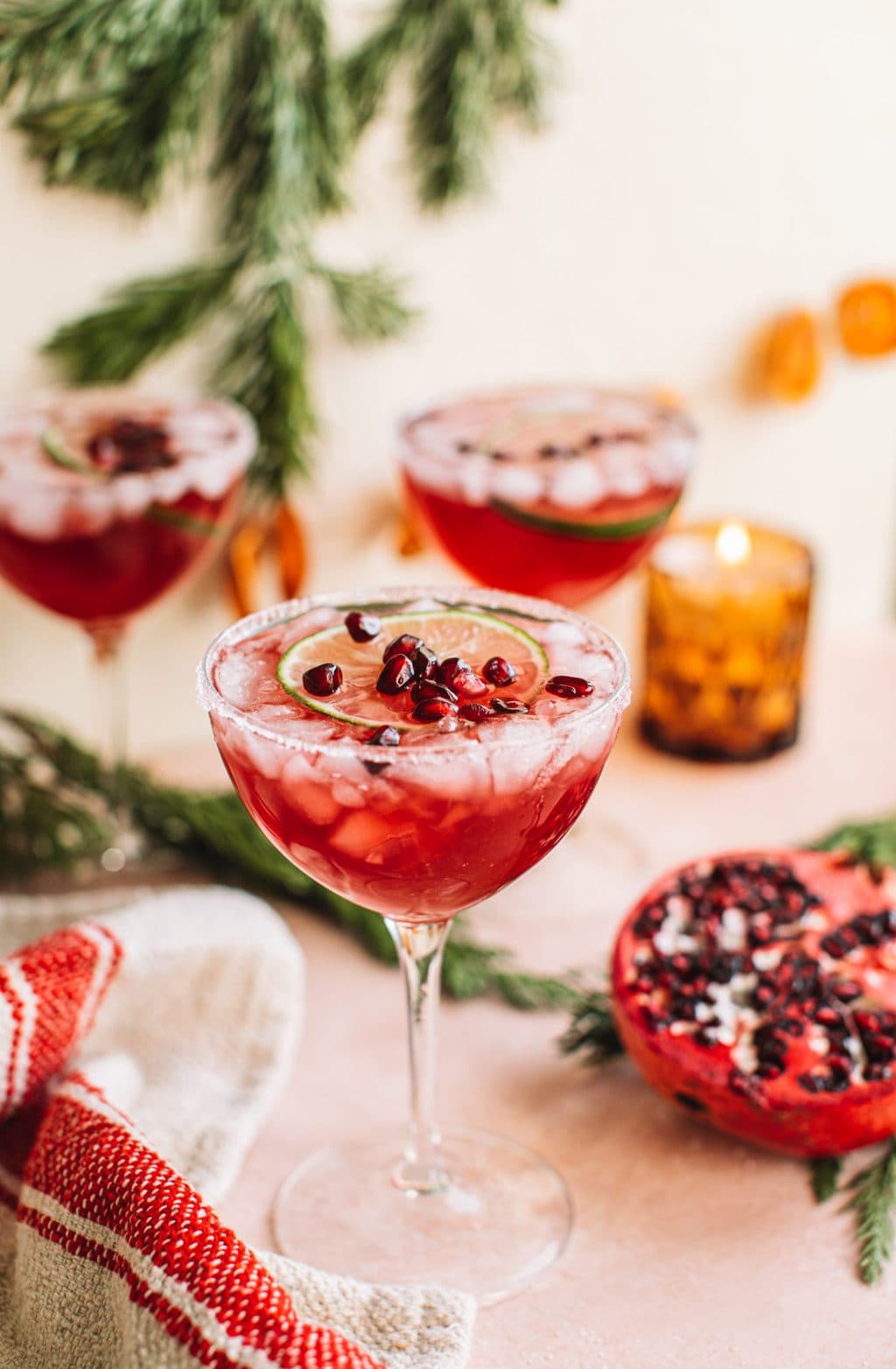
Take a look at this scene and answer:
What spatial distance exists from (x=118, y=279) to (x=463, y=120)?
450 mm

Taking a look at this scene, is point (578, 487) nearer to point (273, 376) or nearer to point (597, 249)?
point (273, 376)

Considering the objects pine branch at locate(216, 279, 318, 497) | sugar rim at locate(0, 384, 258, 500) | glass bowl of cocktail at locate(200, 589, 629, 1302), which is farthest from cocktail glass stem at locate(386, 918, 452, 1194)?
pine branch at locate(216, 279, 318, 497)

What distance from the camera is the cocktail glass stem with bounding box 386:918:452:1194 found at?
1.05 m

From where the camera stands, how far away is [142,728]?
6.07ft

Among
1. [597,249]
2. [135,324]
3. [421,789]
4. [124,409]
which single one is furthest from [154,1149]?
[597,249]

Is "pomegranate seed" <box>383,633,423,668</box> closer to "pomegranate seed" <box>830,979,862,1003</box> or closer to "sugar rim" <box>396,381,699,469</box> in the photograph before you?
"pomegranate seed" <box>830,979,862,1003</box>

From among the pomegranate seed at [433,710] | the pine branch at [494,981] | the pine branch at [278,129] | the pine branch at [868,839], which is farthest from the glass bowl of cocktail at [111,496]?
the pine branch at [868,839]

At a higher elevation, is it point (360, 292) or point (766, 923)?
point (360, 292)

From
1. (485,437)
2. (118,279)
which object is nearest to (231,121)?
(118,279)

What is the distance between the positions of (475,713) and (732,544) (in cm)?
110

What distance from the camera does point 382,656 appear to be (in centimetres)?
98

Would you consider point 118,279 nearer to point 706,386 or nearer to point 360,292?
point 360,292

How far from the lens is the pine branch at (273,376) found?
5.49 feet

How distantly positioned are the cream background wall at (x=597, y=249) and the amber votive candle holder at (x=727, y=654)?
26cm
